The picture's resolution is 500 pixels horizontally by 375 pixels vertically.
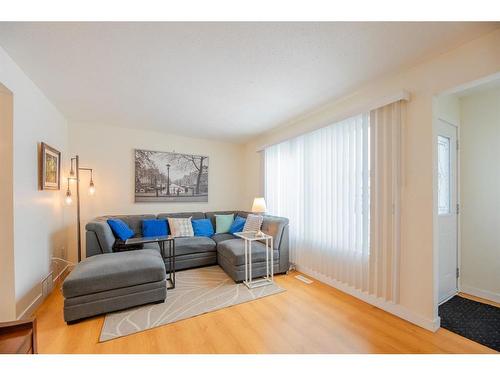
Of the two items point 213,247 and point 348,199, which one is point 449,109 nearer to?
point 348,199

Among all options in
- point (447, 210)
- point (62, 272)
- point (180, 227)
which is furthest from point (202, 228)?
point (447, 210)

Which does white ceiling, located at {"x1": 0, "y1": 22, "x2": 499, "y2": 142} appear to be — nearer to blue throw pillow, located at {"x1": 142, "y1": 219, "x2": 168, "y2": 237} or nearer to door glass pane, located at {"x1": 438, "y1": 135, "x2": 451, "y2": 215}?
door glass pane, located at {"x1": 438, "y1": 135, "x2": 451, "y2": 215}

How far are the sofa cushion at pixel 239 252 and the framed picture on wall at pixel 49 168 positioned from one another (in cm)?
230

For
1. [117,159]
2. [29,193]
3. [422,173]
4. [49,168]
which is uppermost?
[117,159]

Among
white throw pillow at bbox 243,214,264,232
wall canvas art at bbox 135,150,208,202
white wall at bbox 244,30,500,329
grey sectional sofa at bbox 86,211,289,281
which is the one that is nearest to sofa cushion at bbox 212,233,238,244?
grey sectional sofa at bbox 86,211,289,281

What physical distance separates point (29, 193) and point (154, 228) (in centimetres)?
164

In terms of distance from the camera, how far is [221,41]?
5.01ft

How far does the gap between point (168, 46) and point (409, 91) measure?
7.03 feet

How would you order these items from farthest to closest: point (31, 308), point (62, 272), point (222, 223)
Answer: point (222, 223)
point (62, 272)
point (31, 308)

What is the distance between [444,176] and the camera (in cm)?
241

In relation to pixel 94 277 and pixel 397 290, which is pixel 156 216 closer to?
pixel 94 277

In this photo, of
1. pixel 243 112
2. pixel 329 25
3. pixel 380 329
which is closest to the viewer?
pixel 329 25

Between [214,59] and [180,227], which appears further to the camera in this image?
[180,227]

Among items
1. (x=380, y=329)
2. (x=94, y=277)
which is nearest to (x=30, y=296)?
(x=94, y=277)
